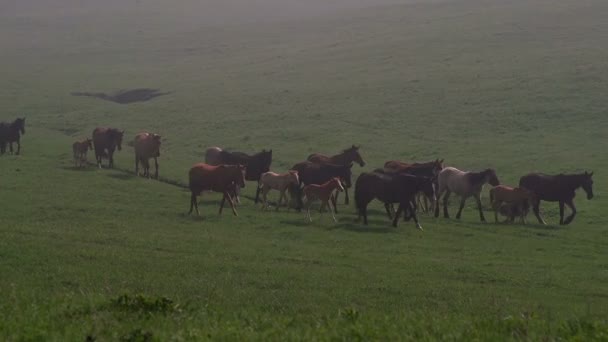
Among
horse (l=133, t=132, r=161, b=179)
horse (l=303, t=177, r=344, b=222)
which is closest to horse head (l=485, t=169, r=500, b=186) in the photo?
horse (l=303, t=177, r=344, b=222)

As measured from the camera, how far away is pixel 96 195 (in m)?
26.1

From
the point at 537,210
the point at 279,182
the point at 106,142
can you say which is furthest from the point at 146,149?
the point at 537,210

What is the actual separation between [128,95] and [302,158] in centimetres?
2724

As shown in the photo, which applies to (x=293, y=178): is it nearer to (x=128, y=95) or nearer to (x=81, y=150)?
(x=81, y=150)

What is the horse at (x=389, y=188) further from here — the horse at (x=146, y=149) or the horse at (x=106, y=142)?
the horse at (x=106, y=142)

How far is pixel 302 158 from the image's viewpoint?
36594 mm

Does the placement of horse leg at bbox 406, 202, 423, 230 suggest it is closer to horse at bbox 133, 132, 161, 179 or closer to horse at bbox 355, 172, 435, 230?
horse at bbox 355, 172, 435, 230

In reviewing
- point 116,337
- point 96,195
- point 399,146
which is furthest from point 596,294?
point 399,146

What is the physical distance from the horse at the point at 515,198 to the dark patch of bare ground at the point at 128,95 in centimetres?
3755

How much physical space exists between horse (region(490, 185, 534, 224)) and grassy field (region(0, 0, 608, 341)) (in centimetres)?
92

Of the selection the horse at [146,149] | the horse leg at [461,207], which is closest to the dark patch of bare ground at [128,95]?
the horse at [146,149]

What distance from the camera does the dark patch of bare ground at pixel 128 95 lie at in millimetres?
59272

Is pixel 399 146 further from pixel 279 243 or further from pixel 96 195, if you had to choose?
pixel 279 243

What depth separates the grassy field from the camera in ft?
31.6
